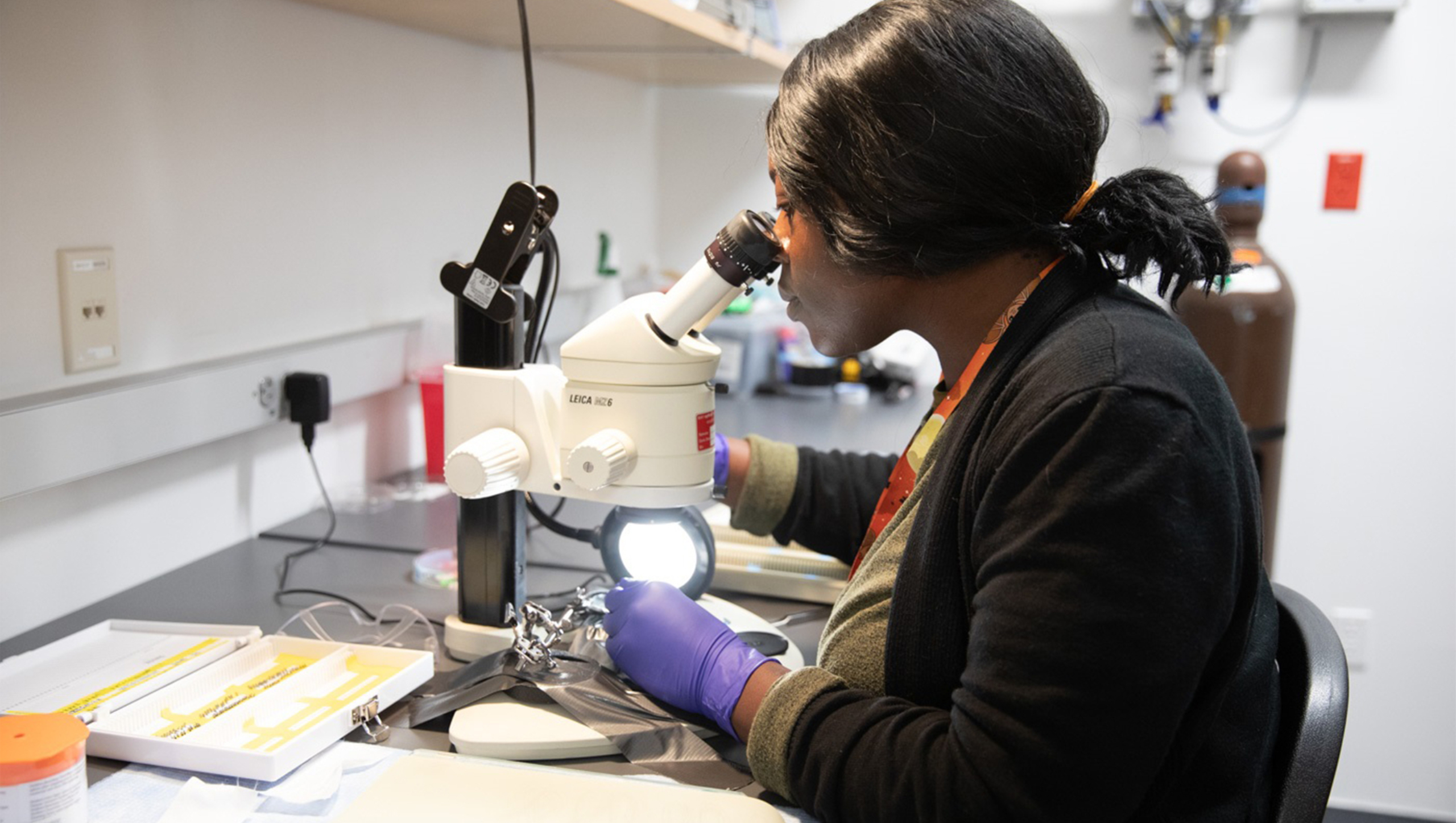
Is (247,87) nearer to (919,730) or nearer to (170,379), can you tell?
(170,379)

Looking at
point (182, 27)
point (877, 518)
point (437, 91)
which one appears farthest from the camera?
point (437, 91)

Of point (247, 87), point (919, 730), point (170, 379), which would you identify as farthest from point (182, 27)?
point (919, 730)

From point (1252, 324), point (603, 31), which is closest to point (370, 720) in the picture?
point (603, 31)

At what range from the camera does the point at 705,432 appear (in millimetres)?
1008

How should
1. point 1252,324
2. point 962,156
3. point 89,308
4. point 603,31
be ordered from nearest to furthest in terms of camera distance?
1. point 962,156
2. point 89,308
3. point 603,31
4. point 1252,324

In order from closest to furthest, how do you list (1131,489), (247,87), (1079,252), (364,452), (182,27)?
(1131,489)
(1079,252)
(182,27)
(247,87)
(364,452)

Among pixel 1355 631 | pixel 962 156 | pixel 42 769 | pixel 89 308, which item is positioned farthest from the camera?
pixel 1355 631

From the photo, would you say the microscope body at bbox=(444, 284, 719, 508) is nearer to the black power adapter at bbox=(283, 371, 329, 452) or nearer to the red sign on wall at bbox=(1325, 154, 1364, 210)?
the black power adapter at bbox=(283, 371, 329, 452)

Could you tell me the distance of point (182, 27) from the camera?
4.31 ft

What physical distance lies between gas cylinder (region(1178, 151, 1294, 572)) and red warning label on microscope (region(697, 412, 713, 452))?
1631mm

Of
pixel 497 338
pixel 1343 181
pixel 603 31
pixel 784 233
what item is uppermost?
pixel 603 31

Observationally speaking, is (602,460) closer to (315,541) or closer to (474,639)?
(474,639)

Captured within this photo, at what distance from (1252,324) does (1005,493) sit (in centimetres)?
182

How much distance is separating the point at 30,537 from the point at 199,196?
1.47ft
